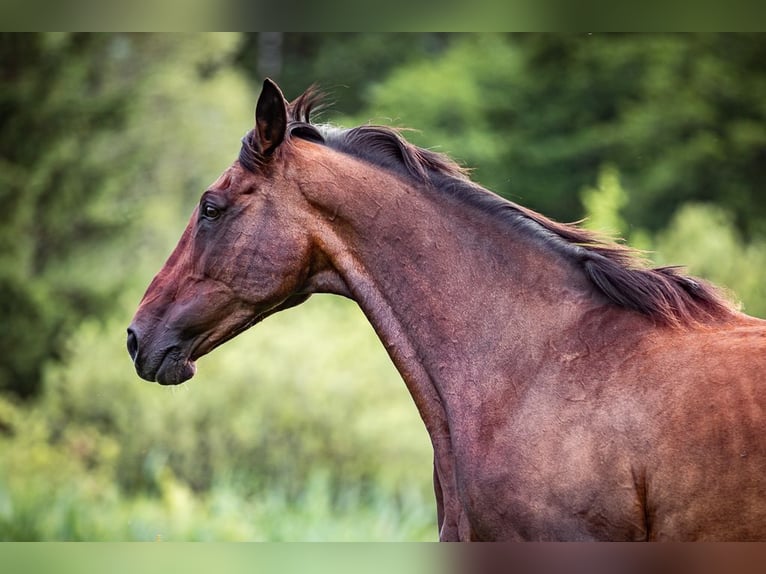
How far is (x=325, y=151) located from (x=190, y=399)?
6941 millimetres

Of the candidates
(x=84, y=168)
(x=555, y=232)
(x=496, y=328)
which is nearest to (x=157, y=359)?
(x=496, y=328)

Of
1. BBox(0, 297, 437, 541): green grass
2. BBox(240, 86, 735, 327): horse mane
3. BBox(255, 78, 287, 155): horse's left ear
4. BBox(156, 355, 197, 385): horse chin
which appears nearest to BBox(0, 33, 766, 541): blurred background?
BBox(0, 297, 437, 541): green grass

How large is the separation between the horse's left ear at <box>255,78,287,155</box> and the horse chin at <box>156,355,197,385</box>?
95cm

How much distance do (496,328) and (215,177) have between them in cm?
1109

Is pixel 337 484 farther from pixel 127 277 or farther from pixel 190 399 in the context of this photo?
pixel 127 277

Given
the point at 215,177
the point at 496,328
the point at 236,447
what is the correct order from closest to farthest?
the point at 496,328 < the point at 236,447 < the point at 215,177

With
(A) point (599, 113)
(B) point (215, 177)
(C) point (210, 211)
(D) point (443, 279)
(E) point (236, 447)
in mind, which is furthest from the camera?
(A) point (599, 113)

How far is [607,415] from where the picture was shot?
3463 millimetres

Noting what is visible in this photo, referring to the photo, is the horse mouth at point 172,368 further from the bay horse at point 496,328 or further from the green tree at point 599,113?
the green tree at point 599,113

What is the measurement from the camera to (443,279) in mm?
3939

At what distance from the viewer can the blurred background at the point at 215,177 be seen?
1011cm

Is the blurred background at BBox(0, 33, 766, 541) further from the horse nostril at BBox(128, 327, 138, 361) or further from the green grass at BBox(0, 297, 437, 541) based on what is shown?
the horse nostril at BBox(128, 327, 138, 361)

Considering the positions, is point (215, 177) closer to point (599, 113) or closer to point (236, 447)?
point (236, 447)

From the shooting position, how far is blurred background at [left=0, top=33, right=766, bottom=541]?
1011 cm
